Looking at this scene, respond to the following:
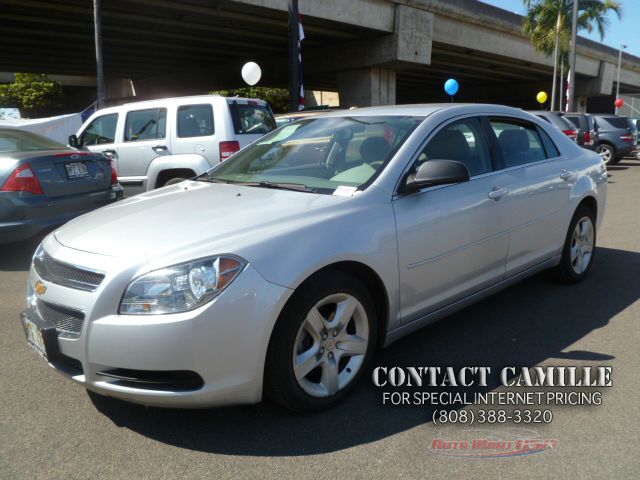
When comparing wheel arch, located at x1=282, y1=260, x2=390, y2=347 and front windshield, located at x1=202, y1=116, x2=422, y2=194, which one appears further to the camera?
front windshield, located at x1=202, y1=116, x2=422, y2=194

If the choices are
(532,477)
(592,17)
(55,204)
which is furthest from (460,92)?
(532,477)

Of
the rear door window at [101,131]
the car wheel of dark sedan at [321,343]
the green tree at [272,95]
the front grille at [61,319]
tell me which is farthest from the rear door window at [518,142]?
the green tree at [272,95]

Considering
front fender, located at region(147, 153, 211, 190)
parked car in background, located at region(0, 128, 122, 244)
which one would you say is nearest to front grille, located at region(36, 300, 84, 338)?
parked car in background, located at region(0, 128, 122, 244)

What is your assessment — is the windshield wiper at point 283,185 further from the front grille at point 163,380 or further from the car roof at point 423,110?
the front grille at point 163,380

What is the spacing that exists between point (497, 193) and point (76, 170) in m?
4.75

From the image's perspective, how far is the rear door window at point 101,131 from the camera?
939 cm

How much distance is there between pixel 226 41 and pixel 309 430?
2524cm

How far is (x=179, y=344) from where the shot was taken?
8.34ft

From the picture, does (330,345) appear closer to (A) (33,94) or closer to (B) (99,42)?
(B) (99,42)

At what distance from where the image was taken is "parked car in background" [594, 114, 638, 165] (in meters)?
20.2

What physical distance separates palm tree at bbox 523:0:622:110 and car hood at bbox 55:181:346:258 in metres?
33.7

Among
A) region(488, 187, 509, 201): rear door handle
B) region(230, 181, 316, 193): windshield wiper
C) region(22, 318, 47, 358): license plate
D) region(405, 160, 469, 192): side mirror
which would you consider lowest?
region(22, 318, 47, 358): license plate

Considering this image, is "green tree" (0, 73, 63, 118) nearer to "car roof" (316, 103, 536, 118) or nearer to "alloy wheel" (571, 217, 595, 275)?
"car roof" (316, 103, 536, 118)

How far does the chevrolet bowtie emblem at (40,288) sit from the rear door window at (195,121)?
563 centimetres
